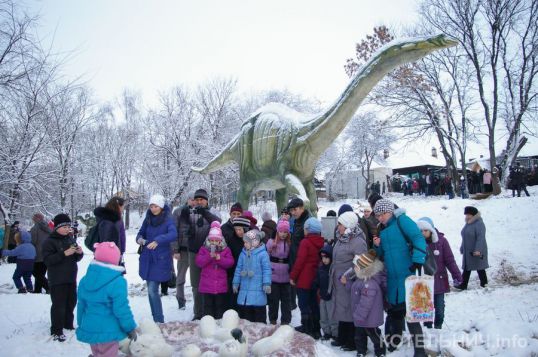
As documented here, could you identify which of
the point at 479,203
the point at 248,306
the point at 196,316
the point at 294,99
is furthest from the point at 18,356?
the point at 294,99

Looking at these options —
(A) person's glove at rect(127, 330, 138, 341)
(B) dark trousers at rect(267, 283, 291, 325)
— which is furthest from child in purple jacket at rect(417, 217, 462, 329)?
(A) person's glove at rect(127, 330, 138, 341)

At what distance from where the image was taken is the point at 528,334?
13.1ft

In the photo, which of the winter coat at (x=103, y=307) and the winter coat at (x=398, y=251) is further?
the winter coat at (x=398, y=251)

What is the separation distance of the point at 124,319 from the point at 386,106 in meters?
18.1

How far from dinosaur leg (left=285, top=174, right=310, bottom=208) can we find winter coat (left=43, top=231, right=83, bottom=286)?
3.20 metres

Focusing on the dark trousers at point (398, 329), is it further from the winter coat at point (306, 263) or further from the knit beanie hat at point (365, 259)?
the winter coat at point (306, 263)

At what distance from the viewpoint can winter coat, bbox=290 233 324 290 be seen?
4.63 m

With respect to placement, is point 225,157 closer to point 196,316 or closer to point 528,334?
point 196,316

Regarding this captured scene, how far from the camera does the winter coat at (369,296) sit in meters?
3.90

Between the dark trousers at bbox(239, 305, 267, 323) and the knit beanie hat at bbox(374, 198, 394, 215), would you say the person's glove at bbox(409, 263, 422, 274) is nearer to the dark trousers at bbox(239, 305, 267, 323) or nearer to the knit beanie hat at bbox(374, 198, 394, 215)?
the knit beanie hat at bbox(374, 198, 394, 215)

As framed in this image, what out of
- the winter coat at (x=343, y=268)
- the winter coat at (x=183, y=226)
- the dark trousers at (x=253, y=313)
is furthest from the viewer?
the winter coat at (x=183, y=226)

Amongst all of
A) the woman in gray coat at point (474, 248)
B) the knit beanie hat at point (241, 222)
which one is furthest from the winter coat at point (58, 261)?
the woman in gray coat at point (474, 248)

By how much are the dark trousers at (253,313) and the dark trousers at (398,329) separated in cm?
141

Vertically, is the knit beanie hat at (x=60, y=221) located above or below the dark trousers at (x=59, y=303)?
above
